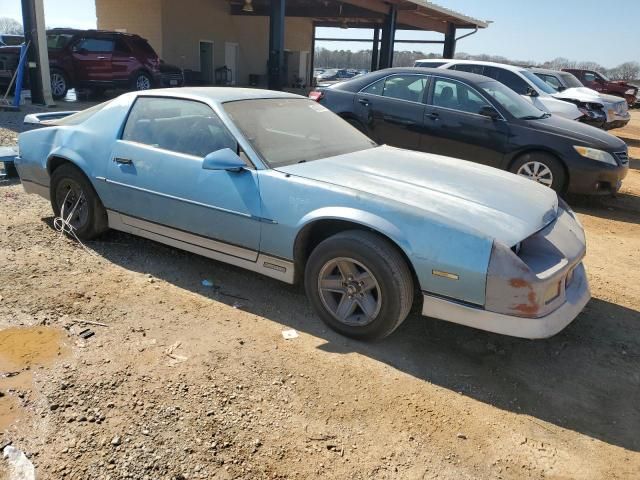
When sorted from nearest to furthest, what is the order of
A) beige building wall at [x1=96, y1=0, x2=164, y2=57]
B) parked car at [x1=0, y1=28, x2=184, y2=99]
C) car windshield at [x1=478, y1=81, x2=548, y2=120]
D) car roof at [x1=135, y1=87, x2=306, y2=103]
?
car roof at [x1=135, y1=87, x2=306, y2=103] → car windshield at [x1=478, y1=81, x2=548, y2=120] → parked car at [x1=0, y1=28, x2=184, y2=99] → beige building wall at [x1=96, y1=0, x2=164, y2=57]

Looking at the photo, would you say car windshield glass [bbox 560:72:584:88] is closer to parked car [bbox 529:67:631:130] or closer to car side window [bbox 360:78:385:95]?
parked car [bbox 529:67:631:130]

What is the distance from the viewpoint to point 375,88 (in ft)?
26.0

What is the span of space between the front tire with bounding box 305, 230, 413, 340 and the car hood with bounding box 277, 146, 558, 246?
32 cm

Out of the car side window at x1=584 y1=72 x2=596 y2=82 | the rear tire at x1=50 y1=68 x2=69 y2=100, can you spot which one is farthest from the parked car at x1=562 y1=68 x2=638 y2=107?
the rear tire at x1=50 y1=68 x2=69 y2=100

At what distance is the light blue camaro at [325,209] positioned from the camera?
3.02 meters

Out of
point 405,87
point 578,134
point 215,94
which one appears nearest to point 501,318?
point 215,94

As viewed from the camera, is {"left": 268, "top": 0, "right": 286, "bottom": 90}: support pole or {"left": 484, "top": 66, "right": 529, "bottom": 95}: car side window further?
{"left": 268, "top": 0, "right": 286, "bottom": 90}: support pole

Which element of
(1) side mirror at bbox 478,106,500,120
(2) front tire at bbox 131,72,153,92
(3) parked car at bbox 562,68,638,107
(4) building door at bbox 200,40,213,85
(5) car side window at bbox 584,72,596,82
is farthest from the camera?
(5) car side window at bbox 584,72,596,82

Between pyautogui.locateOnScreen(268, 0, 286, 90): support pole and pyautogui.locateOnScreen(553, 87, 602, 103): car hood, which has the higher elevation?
pyautogui.locateOnScreen(268, 0, 286, 90): support pole

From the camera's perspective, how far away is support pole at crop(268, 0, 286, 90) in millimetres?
16316

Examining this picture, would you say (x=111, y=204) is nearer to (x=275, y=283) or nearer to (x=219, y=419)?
(x=275, y=283)

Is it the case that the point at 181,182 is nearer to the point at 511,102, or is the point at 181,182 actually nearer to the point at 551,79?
the point at 511,102

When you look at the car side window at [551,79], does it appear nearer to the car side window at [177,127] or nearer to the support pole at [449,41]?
the car side window at [177,127]

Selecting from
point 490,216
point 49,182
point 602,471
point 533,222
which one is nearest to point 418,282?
point 490,216
